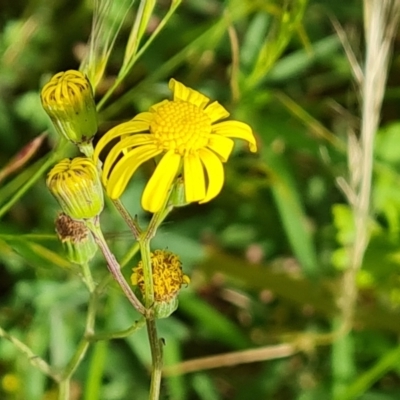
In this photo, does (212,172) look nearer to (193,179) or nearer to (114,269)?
(193,179)

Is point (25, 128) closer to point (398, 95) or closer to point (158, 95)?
point (158, 95)

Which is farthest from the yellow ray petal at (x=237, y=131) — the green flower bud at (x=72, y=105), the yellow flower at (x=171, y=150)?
the green flower bud at (x=72, y=105)

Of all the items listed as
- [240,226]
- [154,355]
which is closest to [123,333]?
[154,355]

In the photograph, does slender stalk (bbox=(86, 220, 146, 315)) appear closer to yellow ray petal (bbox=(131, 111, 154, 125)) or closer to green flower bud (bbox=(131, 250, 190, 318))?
green flower bud (bbox=(131, 250, 190, 318))

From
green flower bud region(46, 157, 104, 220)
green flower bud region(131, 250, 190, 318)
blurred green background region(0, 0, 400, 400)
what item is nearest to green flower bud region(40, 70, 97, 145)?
green flower bud region(46, 157, 104, 220)

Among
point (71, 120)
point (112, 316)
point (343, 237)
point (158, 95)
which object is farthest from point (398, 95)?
point (71, 120)
